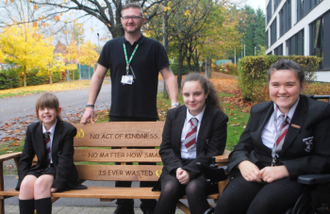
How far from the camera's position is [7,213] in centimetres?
409

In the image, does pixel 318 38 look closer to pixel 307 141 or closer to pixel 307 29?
pixel 307 29

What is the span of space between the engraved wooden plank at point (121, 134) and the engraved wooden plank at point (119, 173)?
0.28m

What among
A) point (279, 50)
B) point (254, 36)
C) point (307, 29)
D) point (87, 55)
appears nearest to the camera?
point (307, 29)

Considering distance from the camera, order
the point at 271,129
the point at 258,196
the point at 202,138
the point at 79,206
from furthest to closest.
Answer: the point at 79,206 < the point at 202,138 < the point at 271,129 < the point at 258,196

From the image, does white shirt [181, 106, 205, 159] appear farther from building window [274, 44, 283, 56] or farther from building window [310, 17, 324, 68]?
building window [274, 44, 283, 56]

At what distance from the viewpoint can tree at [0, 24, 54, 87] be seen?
96.1 feet

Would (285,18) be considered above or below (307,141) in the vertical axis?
above

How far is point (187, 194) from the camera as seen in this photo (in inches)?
114

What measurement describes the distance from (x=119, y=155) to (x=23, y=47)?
29325 mm

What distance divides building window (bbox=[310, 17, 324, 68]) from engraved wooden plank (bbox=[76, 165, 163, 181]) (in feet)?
59.6

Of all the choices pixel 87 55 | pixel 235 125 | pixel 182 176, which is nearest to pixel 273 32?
pixel 87 55

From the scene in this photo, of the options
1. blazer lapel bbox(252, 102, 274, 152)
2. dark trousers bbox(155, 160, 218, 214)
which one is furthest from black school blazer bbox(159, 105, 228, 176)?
blazer lapel bbox(252, 102, 274, 152)

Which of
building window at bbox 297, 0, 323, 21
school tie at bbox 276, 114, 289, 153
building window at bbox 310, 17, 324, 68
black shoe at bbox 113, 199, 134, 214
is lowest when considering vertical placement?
black shoe at bbox 113, 199, 134, 214

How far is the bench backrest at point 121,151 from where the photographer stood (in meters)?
3.81
